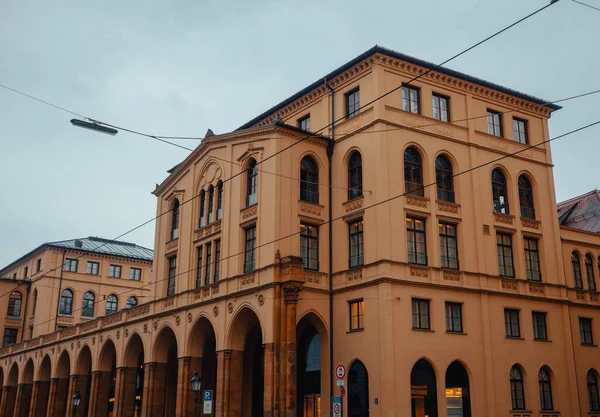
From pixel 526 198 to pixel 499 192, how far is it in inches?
90.3

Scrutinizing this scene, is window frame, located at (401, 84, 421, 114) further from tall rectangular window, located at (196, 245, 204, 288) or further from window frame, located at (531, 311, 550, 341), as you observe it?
tall rectangular window, located at (196, 245, 204, 288)

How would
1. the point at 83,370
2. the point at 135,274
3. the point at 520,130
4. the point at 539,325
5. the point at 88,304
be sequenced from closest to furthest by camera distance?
the point at 539,325
the point at 520,130
the point at 83,370
the point at 88,304
the point at 135,274

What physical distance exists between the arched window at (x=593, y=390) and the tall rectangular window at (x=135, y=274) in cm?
5112

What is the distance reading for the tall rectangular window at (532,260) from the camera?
3834 centimetres

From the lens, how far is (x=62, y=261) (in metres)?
71.1

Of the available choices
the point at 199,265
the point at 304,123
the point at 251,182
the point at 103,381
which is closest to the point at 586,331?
the point at 304,123

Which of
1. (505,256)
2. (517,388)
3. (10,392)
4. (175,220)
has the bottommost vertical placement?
(517,388)

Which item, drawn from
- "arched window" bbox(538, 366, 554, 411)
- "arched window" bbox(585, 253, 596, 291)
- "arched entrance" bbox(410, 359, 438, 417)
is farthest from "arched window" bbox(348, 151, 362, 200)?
"arched window" bbox(585, 253, 596, 291)

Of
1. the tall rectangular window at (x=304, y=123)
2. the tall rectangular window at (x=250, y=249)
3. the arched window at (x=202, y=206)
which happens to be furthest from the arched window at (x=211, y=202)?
the tall rectangular window at (x=304, y=123)

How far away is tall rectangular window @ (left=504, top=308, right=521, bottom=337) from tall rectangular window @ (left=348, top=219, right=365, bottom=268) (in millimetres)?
8272

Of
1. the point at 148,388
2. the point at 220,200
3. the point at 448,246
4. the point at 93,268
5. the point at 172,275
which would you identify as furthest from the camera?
the point at 93,268

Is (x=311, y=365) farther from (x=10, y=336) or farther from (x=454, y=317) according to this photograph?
(x=10, y=336)

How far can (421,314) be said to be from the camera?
33719mm

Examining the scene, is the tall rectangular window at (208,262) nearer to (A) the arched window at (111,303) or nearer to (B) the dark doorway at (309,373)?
(B) the dark doorway at (309,373)
